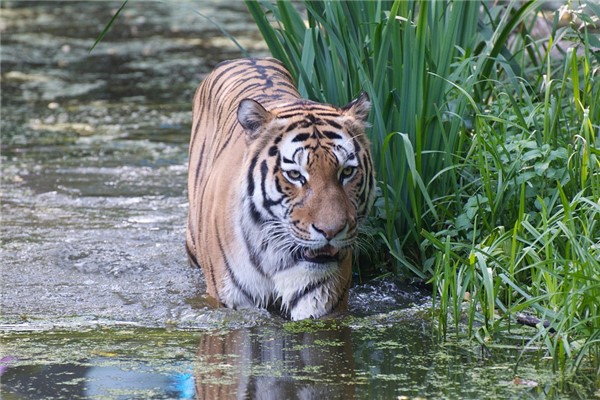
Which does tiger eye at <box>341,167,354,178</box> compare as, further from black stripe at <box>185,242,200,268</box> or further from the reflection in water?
black stripe at <box>185,242,200,268</box>

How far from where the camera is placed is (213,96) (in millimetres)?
5148

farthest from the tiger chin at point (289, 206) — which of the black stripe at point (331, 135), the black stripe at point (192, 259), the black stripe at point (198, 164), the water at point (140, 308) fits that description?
the black stripe at point (192, 259)

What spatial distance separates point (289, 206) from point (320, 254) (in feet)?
0.76

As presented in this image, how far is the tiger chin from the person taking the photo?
4.00 m

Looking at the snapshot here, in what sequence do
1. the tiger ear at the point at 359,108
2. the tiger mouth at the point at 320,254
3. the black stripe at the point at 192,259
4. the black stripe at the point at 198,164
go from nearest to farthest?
the tiger mouth at the point at 320,254 → the tiger ear at the point at 359,108 → the black stripe at the point at 198,164 → the black stripe at the point at 192,259

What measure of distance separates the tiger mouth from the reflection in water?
0.26 meters

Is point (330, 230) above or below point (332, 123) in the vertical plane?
below

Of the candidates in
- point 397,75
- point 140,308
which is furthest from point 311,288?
point 397,75

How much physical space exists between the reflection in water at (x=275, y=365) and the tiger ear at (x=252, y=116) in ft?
2.43

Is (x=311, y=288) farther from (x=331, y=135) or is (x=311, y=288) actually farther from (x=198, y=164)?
(x=198, y=164)

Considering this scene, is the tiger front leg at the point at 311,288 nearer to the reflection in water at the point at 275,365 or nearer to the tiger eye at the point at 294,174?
the reflection in water at the point at 275,365

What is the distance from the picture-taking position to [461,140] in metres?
4.68

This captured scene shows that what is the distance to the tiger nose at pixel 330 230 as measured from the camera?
3904 millimetres

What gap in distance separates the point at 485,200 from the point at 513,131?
59 centimetres
